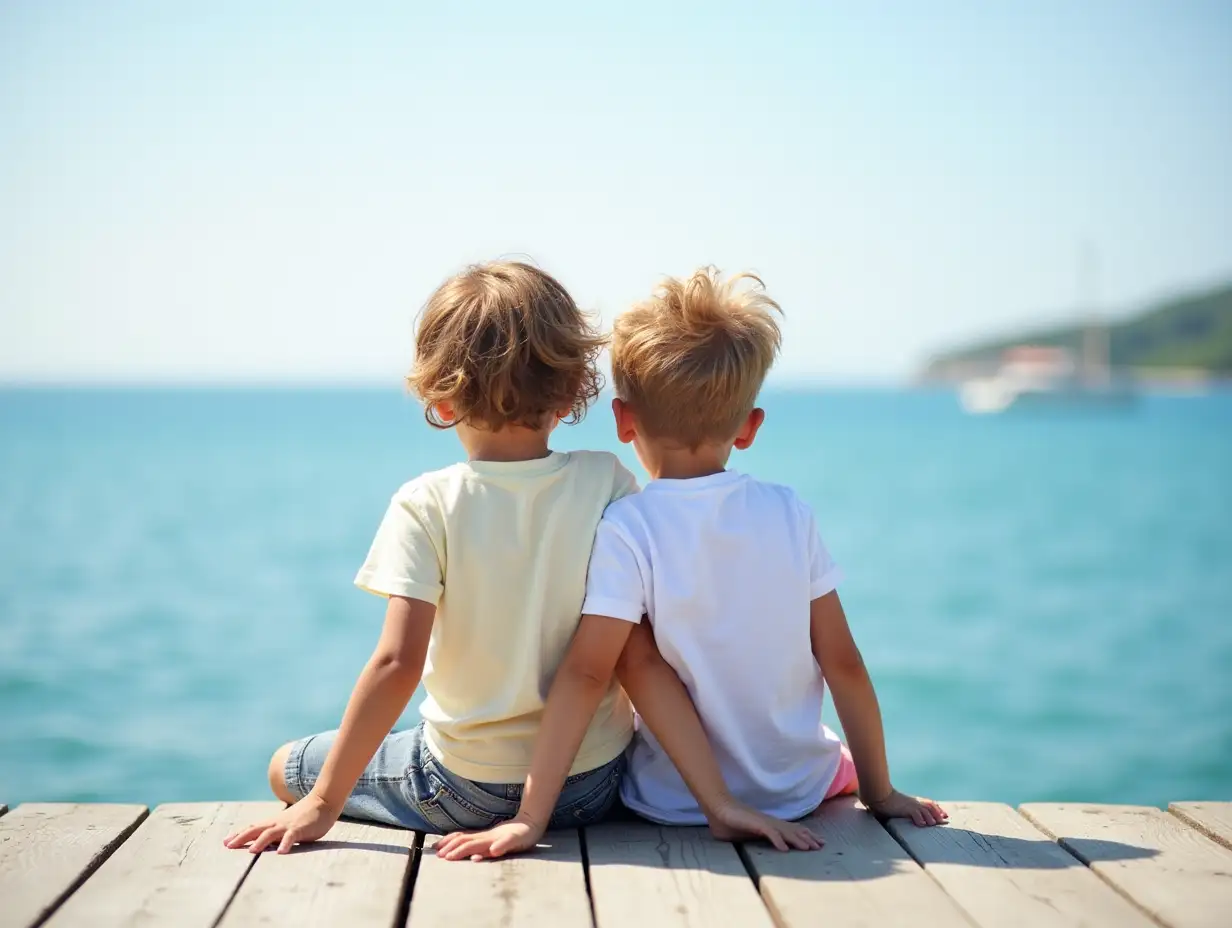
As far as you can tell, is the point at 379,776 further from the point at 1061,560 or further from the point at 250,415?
the point at 250,415

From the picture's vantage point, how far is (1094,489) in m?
33.0

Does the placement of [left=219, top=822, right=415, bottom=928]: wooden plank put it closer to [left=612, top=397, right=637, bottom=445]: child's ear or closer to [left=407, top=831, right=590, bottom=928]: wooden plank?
[left=407, top=831, right=590, bottom=928]: wooden plank

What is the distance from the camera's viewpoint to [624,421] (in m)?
2.63

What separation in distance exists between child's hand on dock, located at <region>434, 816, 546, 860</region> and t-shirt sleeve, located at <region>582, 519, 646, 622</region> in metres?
0.42

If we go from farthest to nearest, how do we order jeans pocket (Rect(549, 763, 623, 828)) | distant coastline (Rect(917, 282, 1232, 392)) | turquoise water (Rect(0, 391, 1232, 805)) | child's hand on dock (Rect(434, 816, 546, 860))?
distant coastline (Rect(917, 282, 1232, 392)) → turquoise water (Rect(0, 391, 1232, 805)) → jeans pocket (Rect(549, 763, 623, 828)) → child's hand on dock (Rect(434, 816, 546, 860))

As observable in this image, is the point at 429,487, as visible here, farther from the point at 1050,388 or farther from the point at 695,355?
the point at 1050,388

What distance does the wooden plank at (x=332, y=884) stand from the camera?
2.02 m

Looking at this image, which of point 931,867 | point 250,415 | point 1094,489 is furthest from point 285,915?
point 250,415

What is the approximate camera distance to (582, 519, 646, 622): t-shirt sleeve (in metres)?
2.40

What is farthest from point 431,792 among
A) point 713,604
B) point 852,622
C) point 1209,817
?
point 852,622

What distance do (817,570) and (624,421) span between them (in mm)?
512

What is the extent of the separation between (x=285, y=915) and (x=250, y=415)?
8573 centimetres

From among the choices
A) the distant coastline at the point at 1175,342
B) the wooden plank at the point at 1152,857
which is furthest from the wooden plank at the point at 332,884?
the distant coastline at the point at 1175,342

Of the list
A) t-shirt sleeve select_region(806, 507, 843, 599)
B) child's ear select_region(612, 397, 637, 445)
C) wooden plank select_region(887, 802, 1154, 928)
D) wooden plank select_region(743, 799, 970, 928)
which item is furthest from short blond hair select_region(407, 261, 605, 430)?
wooden plank select_region(887, 802, 1154, 928)
